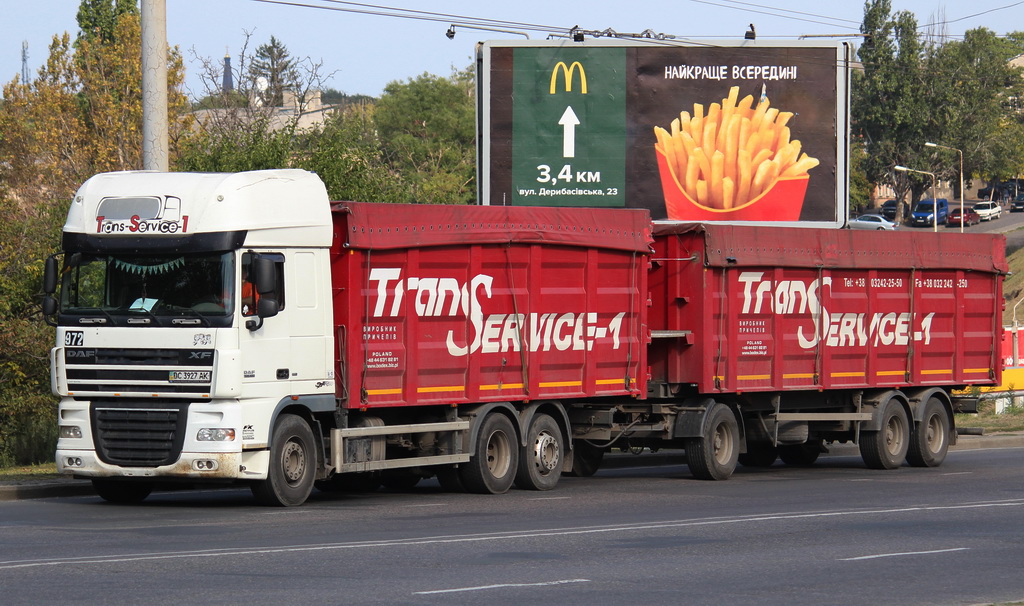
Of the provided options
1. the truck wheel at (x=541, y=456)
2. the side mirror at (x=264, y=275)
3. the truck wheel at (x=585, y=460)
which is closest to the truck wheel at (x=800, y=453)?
the truck wheel at (x=585, y=460)

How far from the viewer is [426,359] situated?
642 inches

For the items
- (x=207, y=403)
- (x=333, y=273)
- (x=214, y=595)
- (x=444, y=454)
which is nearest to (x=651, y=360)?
(x=444, y=454)

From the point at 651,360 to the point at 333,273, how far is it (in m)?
5.48

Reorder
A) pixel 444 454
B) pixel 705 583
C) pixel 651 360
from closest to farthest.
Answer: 1. pixel 705 583
2. pixel 444 454
3. pixel 651 360

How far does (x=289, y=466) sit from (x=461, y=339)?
2660mm

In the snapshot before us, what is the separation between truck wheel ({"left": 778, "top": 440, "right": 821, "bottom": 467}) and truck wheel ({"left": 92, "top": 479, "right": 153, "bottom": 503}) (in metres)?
10.6

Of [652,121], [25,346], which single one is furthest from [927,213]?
[25,346]

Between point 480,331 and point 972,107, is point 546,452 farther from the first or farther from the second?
point 972,107

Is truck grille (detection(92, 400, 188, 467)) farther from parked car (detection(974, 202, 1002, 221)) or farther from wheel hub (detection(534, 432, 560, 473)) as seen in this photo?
parked car (detection(974, 202, 1002, 221))

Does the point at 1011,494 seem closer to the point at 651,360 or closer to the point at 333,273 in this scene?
the point at 651,360

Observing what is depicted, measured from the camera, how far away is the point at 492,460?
17266mm

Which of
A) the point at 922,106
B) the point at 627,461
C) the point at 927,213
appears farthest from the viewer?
the point at 922,106

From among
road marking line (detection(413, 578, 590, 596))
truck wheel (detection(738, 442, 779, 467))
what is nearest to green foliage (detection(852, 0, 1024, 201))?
truck wheel (detection(738, 442, 779, 467))

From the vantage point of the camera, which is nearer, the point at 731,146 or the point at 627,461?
the point at 627,461
